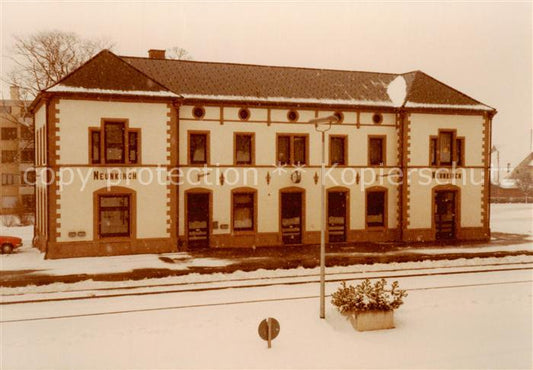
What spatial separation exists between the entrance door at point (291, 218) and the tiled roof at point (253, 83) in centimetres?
530

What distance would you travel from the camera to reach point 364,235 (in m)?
29.2

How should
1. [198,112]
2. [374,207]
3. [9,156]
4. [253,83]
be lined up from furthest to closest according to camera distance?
1. [9,156]
2. [374,207]
3. [253,83]
4. [198,112]

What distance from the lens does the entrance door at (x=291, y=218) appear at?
92.0 feet

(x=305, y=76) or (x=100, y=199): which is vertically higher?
(x=305, y=76)

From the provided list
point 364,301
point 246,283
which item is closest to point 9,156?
point 246,283

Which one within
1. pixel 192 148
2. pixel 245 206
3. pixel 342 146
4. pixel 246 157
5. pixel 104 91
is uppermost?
pixel 104 91

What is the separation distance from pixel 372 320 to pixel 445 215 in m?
19.0

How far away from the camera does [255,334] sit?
41.4ft

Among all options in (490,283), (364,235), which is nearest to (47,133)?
(364,235)

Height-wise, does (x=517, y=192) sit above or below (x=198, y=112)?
below

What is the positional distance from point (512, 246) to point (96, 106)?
901 inches

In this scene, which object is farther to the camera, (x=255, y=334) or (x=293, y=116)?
(x=293, y=116)

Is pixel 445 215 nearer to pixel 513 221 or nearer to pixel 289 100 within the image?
pixel 289 100

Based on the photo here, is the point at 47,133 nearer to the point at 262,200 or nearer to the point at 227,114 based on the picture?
the point at 227,114
